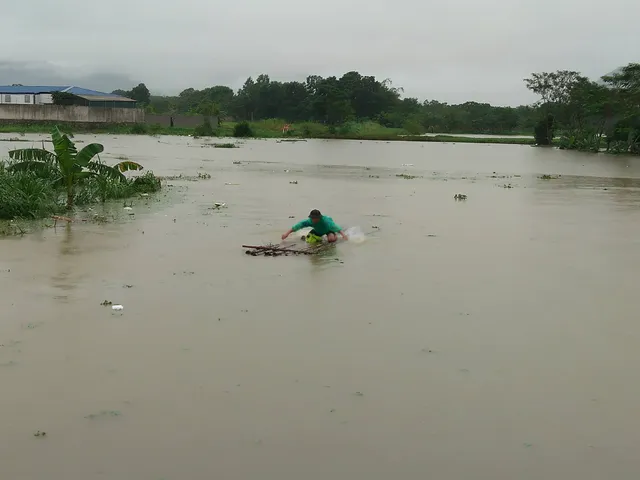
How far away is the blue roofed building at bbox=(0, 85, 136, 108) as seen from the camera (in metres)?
64.6

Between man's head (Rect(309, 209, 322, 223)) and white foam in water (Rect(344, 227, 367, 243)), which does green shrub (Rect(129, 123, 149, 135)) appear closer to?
white foam in water (Rect(344, 227, 367, 243))

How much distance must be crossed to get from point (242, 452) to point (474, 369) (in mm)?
A: 2218

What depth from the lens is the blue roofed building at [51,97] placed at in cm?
6462

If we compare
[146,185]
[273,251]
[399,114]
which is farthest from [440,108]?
[273,251]

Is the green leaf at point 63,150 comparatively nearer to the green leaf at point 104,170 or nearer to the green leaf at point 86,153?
the green leaf at point 86,153

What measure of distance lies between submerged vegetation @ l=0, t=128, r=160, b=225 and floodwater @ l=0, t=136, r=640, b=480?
1.28 metres

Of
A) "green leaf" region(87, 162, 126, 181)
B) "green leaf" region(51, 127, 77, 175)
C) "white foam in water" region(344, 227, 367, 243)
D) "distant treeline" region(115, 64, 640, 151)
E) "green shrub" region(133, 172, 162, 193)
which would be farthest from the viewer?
"distant treeline" region(115, 64, 640, 151)

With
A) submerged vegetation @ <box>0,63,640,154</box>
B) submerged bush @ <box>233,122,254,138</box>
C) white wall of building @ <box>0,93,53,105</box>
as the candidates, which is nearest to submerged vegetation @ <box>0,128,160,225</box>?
submerged vegetation @ <box>0,63,640,154</box>

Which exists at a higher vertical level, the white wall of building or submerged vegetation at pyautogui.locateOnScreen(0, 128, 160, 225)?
the white wall of building

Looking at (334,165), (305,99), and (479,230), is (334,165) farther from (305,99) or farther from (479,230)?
(305,99)

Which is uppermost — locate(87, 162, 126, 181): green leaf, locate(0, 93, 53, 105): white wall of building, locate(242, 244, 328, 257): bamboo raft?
locate(0, 93, 53, 105): white wall of building

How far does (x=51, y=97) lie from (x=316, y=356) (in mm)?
65694

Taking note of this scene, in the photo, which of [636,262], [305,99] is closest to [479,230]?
[636,262]

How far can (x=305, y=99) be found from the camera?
89.8 meters
